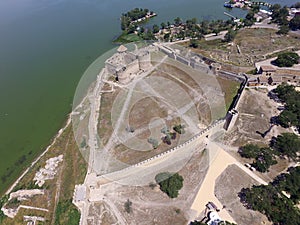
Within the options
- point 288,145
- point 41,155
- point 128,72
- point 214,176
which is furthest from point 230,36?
point 41,155

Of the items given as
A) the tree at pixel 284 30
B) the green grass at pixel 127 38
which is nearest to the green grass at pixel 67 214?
the green grass at pixel 127 38

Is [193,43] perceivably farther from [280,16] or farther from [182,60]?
[280,16]

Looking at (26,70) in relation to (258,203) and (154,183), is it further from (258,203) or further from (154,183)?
(258,203)

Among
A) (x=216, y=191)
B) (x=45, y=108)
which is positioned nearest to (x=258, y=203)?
(x=216, y=191)

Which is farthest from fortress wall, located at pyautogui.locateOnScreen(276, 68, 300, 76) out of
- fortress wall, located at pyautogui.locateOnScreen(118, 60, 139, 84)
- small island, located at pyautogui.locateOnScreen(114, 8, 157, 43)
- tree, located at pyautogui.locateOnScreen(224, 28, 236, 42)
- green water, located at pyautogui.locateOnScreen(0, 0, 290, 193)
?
green water, located at pyautogui.locateOnScreen(0, 0, 290, 193)

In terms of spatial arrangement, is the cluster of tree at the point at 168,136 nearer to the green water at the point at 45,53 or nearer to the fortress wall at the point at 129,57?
the fortress wall at the point at 129,57

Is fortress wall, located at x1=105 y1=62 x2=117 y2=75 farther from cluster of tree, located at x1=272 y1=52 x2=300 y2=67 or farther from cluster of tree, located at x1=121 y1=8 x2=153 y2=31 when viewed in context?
cluster of tree, located at x1=272 y1=52 x2=300 y2=67

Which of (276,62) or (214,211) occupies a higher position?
(276,62)
